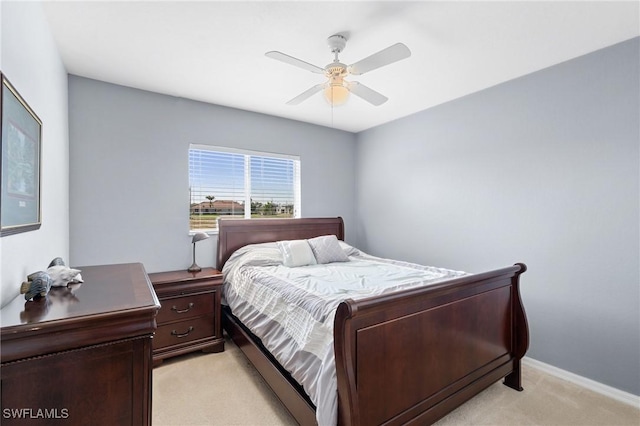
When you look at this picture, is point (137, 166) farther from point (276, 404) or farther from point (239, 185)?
point (276, 404)

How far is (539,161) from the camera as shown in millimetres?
2676

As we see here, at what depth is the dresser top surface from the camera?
40.4 inches

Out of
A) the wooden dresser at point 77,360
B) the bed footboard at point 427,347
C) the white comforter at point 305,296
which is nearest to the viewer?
the wooden dresser at point 77,360

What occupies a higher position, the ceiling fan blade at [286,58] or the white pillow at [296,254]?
the ceiling fan blade at [286,58]

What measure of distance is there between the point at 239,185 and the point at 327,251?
1379 mm

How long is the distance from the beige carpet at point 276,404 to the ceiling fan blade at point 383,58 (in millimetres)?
2342

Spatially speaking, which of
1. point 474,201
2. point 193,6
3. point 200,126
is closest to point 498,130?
point 474,201

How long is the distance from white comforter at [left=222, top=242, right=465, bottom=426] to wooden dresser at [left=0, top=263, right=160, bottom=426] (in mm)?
799

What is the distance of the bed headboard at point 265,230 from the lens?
3.43 meters

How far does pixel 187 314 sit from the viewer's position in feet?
9.11

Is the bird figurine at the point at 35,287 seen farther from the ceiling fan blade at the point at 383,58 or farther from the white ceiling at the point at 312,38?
the ceiling fan blade at the point at 383,58

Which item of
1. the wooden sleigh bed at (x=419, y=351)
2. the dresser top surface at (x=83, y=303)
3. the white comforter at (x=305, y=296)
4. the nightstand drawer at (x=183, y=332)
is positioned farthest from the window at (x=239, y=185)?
the dresser top surface at (x=83, y=303)

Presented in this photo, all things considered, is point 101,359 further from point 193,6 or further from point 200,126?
point 200,126

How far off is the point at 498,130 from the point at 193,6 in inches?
111
